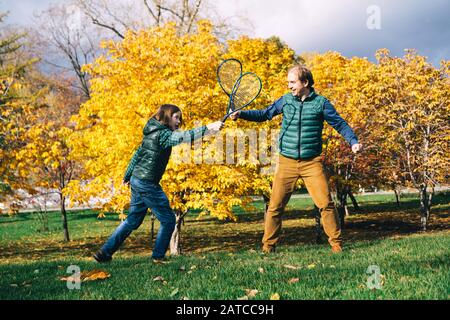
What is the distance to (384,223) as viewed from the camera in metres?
19.6

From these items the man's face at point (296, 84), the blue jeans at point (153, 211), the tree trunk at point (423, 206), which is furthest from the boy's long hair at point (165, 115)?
the tree trunk at point (423, 206)

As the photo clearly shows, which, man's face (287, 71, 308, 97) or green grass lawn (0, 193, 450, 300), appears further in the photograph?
man's face (287, 71, 308, 97)

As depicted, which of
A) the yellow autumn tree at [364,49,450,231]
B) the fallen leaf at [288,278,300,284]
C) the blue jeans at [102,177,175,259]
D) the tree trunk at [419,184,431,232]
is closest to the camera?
the fallen leaf at [288,278,300,284]

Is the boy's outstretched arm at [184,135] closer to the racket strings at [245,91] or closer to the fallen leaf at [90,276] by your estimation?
the fallen leaf at [90,276]

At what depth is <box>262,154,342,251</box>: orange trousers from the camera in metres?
5.30

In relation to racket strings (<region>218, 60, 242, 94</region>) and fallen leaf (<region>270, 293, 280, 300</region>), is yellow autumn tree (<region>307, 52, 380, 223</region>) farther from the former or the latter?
fallen leaf (<region>270, 293, 280, 300</region>)

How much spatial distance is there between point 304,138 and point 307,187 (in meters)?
0.65

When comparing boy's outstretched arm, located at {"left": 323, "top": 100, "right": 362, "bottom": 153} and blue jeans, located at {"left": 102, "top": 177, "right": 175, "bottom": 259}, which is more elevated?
boy's outstretched arm, located at {"left": 323, "top": 100, "right": 362, "bottom": 153}

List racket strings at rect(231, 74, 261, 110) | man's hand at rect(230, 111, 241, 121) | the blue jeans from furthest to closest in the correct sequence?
racket strings at rect(231, 74, 261, 110) < man's hand at rect(230, 111, 241, 121) < the blue jeans

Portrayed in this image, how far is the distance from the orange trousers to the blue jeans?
138 centimetres

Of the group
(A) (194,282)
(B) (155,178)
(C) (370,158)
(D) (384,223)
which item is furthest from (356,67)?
(A) (194,282)

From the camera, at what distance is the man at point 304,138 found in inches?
207

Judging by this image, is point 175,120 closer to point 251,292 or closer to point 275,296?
point 251,292

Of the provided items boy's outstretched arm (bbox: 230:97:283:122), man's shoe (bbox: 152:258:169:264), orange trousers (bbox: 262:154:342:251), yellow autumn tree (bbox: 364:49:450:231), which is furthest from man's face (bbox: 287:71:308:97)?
yellow autumn tree (bbox: 364:49:450:231)
